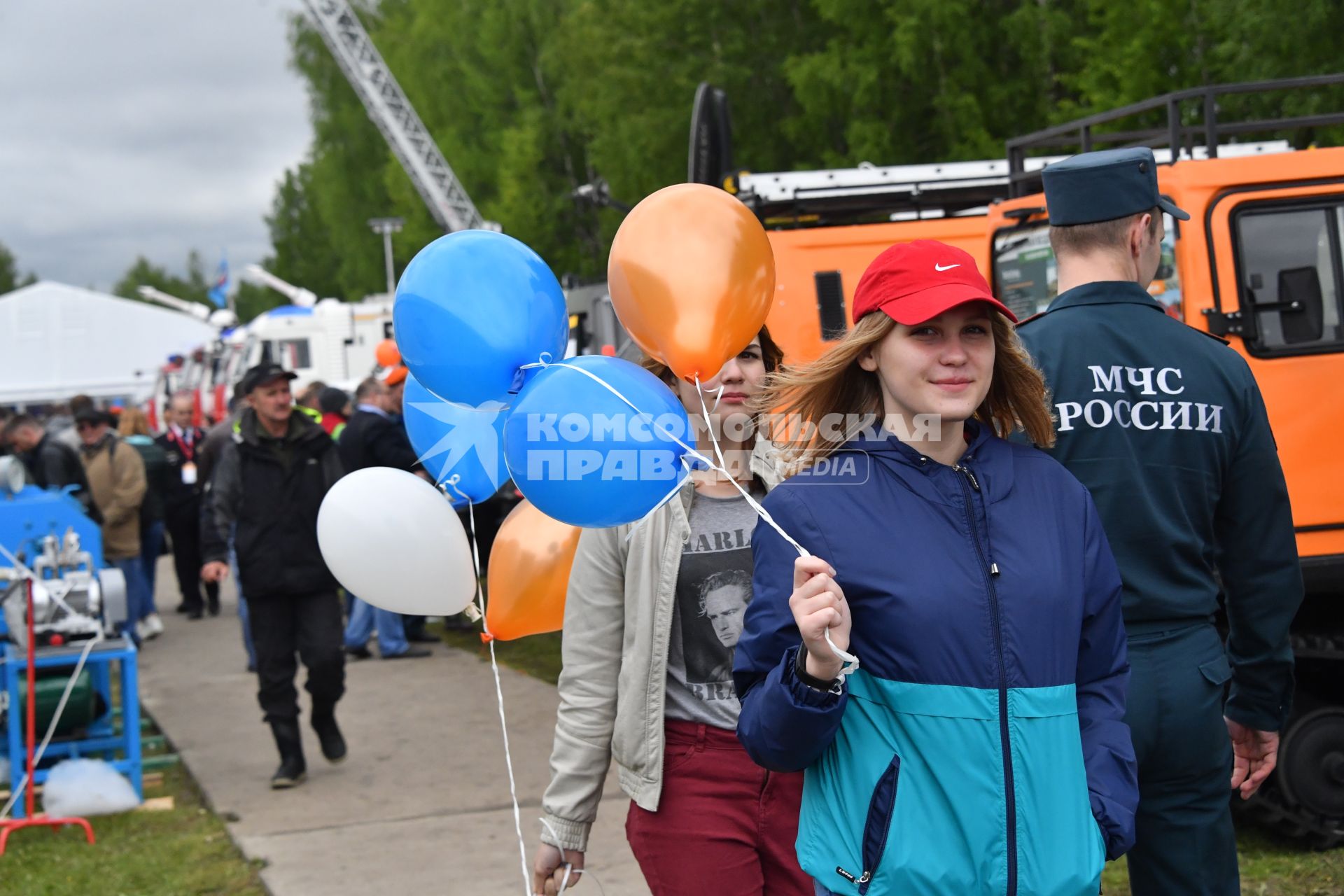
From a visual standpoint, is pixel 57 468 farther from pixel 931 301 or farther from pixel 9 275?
pixel 9 275

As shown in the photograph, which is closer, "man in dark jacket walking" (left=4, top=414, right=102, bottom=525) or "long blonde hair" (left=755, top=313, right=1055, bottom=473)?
"long blonde hair" (left=755, top=313, right=1055, bottom=473)

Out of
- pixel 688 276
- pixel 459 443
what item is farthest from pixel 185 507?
pixel 688 276

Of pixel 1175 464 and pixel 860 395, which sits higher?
pixel 860 395

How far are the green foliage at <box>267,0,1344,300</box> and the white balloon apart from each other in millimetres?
8203

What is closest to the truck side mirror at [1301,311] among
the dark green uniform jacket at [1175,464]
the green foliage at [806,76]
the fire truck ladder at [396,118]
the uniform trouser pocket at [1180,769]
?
the dark green uniform jacket at [1175,464]

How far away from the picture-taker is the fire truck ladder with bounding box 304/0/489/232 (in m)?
30.9

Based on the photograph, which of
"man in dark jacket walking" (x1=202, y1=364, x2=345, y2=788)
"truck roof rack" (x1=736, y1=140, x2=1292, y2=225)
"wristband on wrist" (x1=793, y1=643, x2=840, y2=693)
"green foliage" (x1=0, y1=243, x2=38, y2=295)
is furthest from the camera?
→ "green foliage" (x1=0, y1=243, x2=38, y2=295)

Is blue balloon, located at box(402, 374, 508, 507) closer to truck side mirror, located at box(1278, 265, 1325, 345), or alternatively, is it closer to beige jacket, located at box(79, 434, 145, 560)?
truck side mirror, located at box(1278, 265, 1325, 345)

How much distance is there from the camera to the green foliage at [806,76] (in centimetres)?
1196

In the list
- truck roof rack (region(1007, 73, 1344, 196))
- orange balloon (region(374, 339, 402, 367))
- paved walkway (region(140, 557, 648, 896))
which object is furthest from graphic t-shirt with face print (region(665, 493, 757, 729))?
orange balloon (region(374, 339, 402, 367))

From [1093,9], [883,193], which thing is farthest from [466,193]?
[883,193]

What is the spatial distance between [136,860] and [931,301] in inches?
201

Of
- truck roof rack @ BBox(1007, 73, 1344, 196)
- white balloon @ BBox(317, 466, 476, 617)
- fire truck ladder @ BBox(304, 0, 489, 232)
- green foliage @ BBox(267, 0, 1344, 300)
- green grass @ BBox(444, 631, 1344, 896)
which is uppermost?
fire truck ladder @ BBox(304, 0, 489, 232)

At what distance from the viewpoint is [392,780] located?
Answer: 23.9ft
